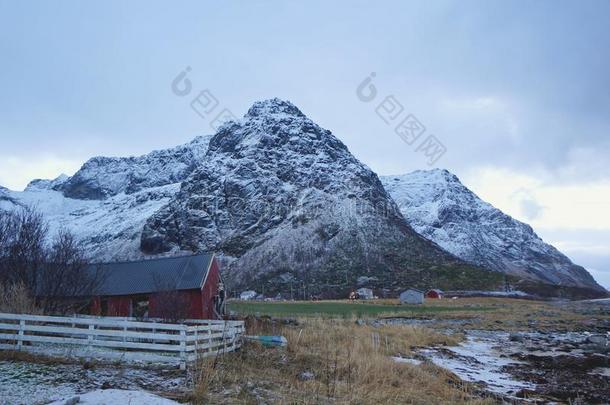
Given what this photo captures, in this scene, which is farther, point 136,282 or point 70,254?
point 136,282

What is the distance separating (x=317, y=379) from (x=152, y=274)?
25.4m

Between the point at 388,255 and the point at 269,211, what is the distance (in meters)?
44.2

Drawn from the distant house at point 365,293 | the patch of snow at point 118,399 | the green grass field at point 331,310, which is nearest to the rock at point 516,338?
the green grass field at point 331,310

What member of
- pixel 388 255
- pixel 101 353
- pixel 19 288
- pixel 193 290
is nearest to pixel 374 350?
pixel 101 353

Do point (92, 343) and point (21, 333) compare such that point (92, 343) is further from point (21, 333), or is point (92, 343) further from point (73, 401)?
point (73, 401)

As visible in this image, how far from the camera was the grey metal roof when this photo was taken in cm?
3431

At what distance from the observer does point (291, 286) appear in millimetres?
111688

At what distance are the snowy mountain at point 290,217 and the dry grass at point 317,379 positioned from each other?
96019 millimetres

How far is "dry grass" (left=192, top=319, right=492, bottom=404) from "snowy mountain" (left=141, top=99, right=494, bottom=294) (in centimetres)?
9602

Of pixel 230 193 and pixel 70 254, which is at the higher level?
pixel 230 193

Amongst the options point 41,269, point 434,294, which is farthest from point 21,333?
point 434,294

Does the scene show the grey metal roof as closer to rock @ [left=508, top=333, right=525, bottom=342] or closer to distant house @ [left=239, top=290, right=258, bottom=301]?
rock @ [left=508, top=333, right=525, bottom=342]

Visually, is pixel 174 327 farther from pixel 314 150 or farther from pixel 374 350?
pixel 314 150

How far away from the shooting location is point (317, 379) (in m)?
11.9
